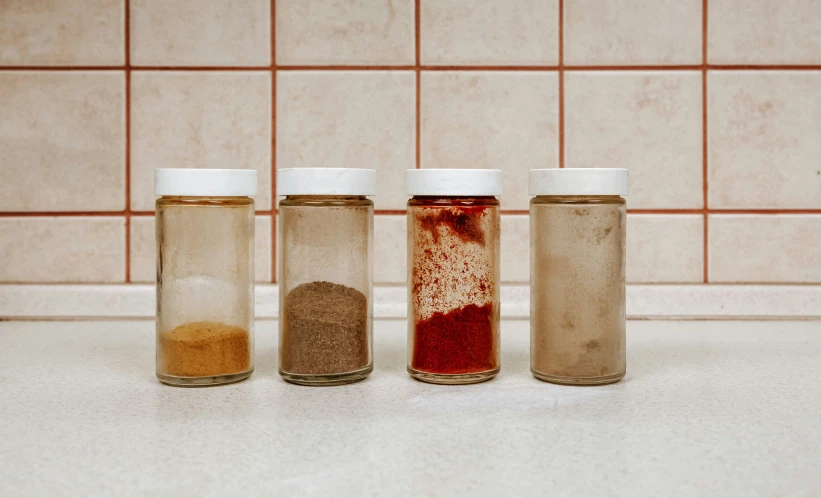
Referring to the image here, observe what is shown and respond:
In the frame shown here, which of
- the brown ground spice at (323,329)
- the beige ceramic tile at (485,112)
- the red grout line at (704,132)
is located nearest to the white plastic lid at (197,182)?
the brown ground spice at (323,329)

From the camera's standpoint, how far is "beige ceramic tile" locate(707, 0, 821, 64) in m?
1.05

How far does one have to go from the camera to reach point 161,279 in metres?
0.65

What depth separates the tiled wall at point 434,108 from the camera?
41.3 inches

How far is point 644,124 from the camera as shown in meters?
1.05

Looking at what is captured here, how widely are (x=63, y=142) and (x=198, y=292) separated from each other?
58 cm

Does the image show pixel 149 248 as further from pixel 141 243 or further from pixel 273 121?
pixel 273 121

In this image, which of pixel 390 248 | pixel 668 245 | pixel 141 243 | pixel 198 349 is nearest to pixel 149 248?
pixel 141 243

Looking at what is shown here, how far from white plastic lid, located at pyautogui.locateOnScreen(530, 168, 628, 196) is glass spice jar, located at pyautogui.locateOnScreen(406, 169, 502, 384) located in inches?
2.2

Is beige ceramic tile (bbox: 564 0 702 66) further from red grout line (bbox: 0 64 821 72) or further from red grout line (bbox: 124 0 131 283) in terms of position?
red grout line (bbox: 124 0 131 283)

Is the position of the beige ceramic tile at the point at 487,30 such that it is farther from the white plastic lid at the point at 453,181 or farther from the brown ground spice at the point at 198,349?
the brown ground spice at the point at 198,349

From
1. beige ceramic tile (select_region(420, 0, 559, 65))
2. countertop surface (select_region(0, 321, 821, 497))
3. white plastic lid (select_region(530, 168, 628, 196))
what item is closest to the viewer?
countertop surface (select_region(0, 321, 821, 497))

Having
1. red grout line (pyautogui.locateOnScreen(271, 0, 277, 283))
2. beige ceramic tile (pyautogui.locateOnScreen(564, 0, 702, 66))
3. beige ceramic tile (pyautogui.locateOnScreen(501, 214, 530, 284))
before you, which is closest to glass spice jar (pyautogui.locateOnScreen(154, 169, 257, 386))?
red grout line (pyautogui.locateOnScreen(271, 0, 277, 283))

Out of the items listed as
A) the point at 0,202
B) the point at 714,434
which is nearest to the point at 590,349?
the point at 714,434

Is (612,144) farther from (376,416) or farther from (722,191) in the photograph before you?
Result: (376,416)
